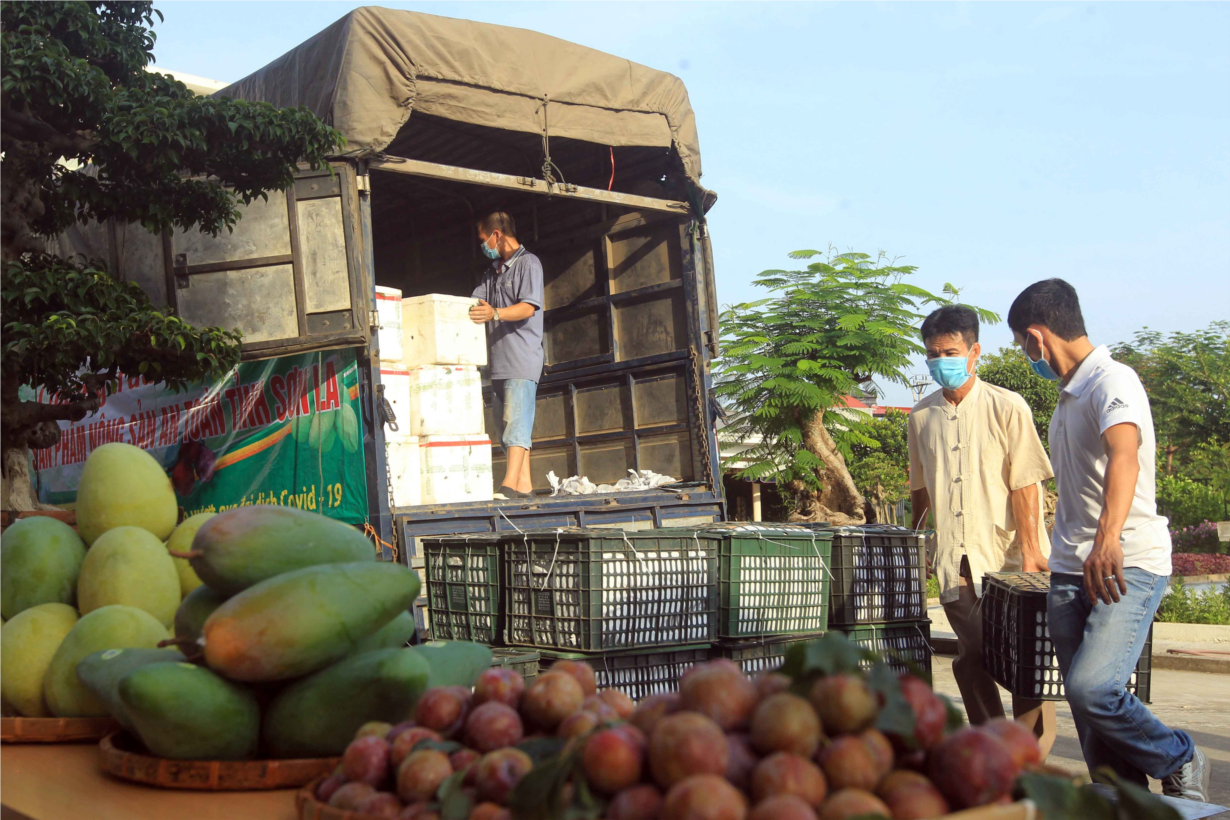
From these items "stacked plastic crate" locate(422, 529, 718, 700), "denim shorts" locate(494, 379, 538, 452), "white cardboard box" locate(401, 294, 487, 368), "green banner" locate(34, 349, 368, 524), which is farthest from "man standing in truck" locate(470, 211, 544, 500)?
"stacked plastic crate" locate(422, 529, 718, 700)

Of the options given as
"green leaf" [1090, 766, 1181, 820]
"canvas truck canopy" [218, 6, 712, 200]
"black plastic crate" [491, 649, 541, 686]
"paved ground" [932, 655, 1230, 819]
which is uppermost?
"canvas truck canopy" [218, 6, 712, 200]

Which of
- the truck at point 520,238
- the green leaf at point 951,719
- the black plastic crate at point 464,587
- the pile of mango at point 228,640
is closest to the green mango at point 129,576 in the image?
the pile of mango at point 228,640

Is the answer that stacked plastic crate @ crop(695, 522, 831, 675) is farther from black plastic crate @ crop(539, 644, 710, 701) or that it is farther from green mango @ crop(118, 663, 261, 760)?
green mango @ crop(118, 663, 261, 760)

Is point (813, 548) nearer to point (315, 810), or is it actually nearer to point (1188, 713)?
point (315, 810)

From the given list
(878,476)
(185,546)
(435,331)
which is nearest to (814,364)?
(878,476)

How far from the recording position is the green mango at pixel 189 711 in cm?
154

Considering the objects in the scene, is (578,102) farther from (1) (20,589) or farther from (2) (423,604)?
(1) (20,589)

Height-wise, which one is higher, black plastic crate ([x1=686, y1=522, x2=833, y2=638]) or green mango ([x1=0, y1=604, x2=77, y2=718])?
green mango ([x1=0, y1=604, x2=77, y2=718])

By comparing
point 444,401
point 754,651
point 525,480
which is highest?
point 444,401

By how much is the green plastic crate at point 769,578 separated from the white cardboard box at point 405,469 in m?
3.05

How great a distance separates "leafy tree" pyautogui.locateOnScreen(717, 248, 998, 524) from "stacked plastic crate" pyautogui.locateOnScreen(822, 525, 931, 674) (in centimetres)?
1396

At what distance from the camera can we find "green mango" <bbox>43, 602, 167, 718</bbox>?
77.7 inches

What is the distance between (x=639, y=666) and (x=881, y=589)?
4.86 ft

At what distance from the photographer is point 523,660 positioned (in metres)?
3.68
